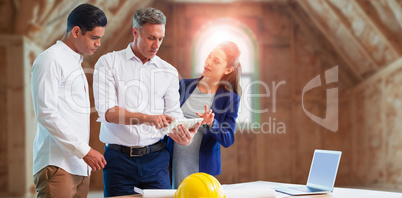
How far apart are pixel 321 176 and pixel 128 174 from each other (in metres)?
1.07

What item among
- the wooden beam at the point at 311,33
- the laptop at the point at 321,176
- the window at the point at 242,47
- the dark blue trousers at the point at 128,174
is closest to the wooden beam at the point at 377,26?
the wooden beam at the point at 311,33

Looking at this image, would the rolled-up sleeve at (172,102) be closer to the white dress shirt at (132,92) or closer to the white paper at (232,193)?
the white dress shirt at (132,92)

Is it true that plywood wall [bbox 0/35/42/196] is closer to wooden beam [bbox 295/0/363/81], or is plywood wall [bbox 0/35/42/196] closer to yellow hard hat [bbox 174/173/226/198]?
yellow hard hat [bbox 174/173/226/198]

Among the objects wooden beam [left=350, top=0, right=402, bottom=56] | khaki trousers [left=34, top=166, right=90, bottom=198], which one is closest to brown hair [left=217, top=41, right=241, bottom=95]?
khaki trousers [left=34, top=166, right=90, bottom=198]

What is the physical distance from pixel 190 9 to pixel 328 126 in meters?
3.04

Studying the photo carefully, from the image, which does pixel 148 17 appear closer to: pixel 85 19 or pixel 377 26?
pixel 85 19

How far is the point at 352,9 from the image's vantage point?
19.4 feet

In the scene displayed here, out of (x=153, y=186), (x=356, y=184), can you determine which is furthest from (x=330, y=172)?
(x=356, y=184)

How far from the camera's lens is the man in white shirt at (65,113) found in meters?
2.02

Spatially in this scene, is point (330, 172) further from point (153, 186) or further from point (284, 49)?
point (284, 49)

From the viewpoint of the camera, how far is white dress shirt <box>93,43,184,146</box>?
241cm

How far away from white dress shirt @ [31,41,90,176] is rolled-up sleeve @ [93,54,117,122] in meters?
0.14

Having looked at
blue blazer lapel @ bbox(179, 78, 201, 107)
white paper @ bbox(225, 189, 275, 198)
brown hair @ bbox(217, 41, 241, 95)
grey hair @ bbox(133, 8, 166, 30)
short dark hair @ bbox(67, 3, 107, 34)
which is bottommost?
white paper @ bbox(225, 189, 275, 198)

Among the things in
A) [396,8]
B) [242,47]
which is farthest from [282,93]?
[396,8]
